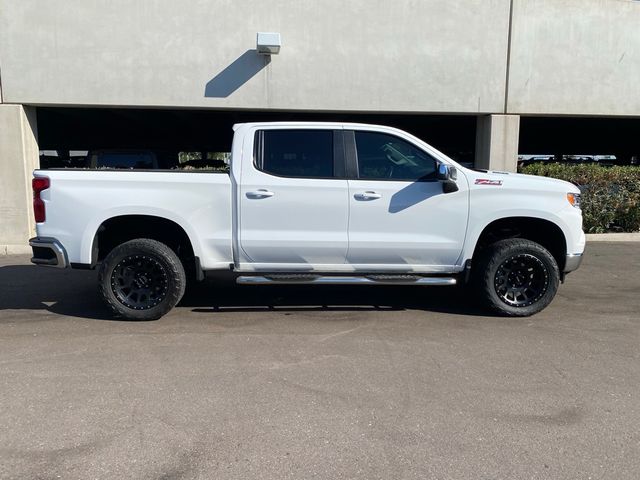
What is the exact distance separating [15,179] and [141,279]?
6080 millimetres

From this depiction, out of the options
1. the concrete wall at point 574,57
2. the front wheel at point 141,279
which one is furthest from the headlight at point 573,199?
the concrete wall at point 574,57

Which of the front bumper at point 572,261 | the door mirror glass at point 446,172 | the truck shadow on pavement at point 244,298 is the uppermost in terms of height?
the door mirror glass at point 446,172

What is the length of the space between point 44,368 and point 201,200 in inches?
84.8

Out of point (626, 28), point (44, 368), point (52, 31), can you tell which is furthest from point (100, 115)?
point (626, 28)

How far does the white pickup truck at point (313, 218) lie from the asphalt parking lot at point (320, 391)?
490 mm

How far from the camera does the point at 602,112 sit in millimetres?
10961

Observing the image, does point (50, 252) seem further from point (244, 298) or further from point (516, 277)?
point (516, 277)

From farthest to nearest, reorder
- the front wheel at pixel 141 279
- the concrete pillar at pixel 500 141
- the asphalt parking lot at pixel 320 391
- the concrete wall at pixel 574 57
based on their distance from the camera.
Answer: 1. the concrete pillar at pixel 500 141
2. the concrete wall at pixel 574 57
3. the front wheel at pixel 141 279
4. the asphalt parking lot at pixel 320 391

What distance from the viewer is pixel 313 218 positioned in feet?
18.3

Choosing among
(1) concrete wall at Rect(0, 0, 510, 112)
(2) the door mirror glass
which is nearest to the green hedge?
(1) concrete wall at Rect(0, 0, 510, 112)

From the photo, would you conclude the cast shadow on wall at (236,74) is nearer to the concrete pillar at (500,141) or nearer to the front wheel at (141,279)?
the concrete pillar at (500,141)

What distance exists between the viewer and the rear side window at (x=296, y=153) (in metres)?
5.68

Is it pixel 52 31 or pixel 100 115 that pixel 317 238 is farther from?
pixel 100 115

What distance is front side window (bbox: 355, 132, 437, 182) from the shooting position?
5707 millimetres
